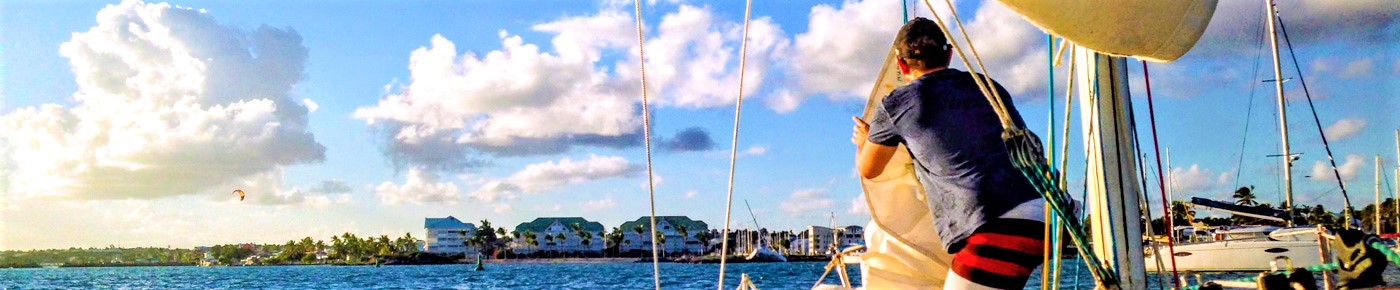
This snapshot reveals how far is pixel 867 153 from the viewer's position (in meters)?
2.23

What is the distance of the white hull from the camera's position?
2070 cm

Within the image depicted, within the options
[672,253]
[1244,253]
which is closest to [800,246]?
[672,253]

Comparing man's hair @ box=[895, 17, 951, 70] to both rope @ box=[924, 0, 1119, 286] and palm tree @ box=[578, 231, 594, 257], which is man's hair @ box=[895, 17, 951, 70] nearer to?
rope @ box=[924, 0, 1119, 286]

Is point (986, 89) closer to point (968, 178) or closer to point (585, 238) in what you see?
point (968, 178)

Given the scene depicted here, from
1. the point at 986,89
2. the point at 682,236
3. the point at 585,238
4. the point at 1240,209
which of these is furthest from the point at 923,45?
the point at 585,238

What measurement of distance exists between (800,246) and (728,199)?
138900 millimetres

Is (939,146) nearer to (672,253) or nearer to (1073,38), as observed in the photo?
(1073,38)

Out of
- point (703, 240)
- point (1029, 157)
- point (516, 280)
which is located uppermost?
point (703, 240)

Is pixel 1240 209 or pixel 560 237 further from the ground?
pixel 560 237

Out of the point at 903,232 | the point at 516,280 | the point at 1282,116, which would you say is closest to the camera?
the point at 903,232

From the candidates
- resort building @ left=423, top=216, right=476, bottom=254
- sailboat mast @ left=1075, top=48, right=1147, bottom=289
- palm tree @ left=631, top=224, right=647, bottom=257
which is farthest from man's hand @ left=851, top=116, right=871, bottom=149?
resort building @ left=423, top=216, right=476, bottom=254

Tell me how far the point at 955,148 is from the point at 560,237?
472 feet

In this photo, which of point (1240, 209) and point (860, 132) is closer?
point (860, 132)

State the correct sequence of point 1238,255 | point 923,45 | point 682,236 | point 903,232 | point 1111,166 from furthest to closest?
point 682,236 → point 1238,255 → point 1111,166 → point 903,232 → point 923,45
